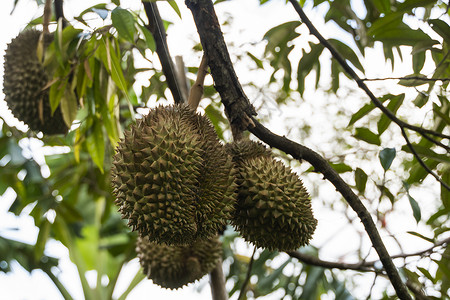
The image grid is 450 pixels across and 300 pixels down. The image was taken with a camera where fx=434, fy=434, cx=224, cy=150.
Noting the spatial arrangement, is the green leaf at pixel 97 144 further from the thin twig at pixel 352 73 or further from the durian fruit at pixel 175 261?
the thin twig at pixel 352 73

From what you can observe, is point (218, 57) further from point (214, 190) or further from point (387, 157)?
point (387, 157)

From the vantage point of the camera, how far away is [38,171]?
2146 millimetres

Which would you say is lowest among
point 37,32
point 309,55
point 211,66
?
point 211,66

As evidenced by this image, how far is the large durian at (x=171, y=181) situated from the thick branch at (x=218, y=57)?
124mm

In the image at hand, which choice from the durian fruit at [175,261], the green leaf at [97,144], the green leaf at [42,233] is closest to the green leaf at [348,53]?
the durian fruit at [175,261]

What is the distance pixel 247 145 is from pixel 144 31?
1.45ft

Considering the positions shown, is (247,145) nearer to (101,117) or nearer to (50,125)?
(101,117)

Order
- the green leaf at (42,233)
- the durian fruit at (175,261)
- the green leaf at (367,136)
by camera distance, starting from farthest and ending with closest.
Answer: the green leaf at (42,233), the durian fruit at (175,261), the green leaf at (367,136)

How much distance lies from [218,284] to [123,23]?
96 centimetres

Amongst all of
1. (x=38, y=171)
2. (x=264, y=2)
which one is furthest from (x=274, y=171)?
(x=38, y=171)

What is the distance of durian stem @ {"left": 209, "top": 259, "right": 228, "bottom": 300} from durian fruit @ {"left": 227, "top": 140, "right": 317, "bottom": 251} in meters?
0.44

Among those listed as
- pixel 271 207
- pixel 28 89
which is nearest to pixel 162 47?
pixel 28 89

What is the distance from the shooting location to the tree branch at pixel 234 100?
1.03 metres

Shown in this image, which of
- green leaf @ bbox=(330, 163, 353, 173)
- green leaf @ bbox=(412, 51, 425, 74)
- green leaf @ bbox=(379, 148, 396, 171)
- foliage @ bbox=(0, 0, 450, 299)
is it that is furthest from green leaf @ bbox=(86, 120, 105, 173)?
green leaf @ bbox=(412, 51, 425, 74)
